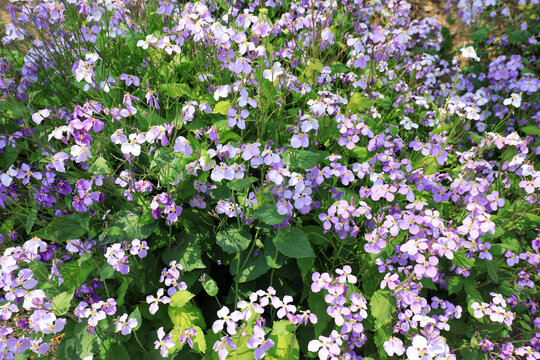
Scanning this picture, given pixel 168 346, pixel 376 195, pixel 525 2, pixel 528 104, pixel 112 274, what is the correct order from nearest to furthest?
pixel 168 346 < pixel 112 274 < pixel 376 195 < pixel 528 104 < pixel 525 2

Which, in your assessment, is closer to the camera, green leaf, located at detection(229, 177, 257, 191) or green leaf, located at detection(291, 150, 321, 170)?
green leaf, located at detection(229, 177, 257, 191)

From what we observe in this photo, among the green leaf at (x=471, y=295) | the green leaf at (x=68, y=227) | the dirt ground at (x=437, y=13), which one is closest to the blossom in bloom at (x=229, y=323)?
the green leaf at (x=68, y=227)

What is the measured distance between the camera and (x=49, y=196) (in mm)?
3008

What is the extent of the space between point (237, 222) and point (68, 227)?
129cm

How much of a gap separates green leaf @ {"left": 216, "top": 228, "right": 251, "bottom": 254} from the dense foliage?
15 millimetres

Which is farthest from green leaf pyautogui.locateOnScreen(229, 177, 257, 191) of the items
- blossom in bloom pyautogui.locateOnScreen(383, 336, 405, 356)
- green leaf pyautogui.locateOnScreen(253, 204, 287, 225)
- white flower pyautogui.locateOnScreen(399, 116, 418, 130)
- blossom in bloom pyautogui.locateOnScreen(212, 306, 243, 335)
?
white flower pyautogui.locateOnScreen(399, 116, 418, 130)

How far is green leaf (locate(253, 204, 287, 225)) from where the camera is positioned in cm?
249

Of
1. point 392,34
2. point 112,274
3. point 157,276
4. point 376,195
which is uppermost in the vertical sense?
point 392,34

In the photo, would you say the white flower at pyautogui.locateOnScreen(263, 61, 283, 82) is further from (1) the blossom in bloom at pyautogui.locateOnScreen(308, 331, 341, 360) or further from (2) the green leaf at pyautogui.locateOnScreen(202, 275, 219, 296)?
(1) the blossom in bloom at pyautogui.locateOnScreen(308, 331, 341, 360)

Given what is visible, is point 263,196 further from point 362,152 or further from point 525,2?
point 525,2

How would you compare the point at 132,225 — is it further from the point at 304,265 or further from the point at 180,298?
the point at 304,265

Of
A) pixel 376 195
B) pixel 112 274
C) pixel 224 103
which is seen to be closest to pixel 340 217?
pixel 376 195

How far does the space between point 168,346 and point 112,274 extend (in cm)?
64

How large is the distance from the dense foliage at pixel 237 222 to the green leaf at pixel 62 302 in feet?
0.04
